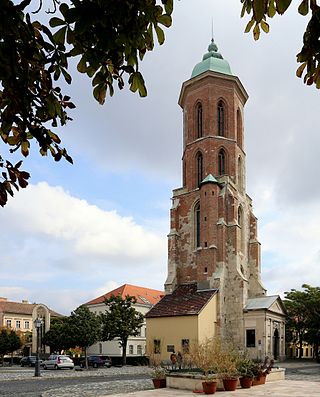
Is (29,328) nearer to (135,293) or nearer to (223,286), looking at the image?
(135,293)

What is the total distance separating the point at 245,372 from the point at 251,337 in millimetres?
27229

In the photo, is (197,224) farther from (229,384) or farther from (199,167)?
(229,384)

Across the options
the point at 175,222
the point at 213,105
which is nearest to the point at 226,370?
the point at 175,222

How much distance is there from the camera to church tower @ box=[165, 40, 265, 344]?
49000mm

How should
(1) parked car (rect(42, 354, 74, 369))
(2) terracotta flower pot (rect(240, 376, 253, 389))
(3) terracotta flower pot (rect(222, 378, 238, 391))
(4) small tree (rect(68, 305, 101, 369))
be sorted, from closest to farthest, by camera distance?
1. (3) terracotta flower pot (rect(222, 378, 238, 391))
2. (2) terracotta flower pot (rect(240, 376, 253, 389))
3. (4) small tree (rect(68, 305, 101, 369))
4. (1) parked car (rect(42, 354, 74, 369))

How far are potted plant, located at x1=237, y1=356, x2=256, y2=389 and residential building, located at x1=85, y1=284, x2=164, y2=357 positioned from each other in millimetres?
36638

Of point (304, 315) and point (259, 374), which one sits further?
point (304, 315)

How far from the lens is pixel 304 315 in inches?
2106

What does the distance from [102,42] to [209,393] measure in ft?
56.2

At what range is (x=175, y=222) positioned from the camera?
179ft

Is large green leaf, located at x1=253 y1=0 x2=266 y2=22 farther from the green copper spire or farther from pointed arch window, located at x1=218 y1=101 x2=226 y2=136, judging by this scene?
the green copper spire

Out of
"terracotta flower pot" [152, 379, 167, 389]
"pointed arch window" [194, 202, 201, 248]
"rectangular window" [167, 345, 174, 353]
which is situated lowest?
"rectangular window" [167, 345, 174, 353]

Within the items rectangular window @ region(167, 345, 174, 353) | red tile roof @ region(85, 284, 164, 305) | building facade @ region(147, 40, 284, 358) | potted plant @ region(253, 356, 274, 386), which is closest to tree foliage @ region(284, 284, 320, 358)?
building facade @ region(147, 40, 284, 358)

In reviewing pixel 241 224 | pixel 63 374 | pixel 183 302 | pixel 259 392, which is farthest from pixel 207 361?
pixel 241 224
